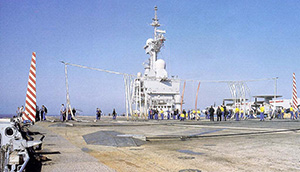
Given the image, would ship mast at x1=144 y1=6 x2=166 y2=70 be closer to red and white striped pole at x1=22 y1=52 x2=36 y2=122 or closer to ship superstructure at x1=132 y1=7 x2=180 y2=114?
ship superstructure at x1=132 y1=7 x2=180 y2=114

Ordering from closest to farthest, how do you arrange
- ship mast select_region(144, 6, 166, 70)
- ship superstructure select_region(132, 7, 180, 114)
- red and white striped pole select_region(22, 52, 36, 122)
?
red and white striped pole select_region(22, 52, 36, 122) → ship superstructure select_region(132, 7, 180, 114) → ship mast select_region(144, 6, 166, 70)

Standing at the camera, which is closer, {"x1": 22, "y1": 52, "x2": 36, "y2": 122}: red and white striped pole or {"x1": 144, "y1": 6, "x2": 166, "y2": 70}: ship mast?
{"x1": 22, "y1": 52, "x2": 36, "y2": 122}: red and white striped pole

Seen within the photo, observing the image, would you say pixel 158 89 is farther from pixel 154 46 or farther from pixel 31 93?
pixel 31 93

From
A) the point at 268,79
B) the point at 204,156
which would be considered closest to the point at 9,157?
the point at 204,156

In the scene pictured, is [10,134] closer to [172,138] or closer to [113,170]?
[113,170]

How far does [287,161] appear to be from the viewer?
5.40 m

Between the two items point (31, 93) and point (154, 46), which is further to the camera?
point (154, 46)

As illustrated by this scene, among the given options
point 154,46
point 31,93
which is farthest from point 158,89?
point 31,93

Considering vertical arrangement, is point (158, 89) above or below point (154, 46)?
below

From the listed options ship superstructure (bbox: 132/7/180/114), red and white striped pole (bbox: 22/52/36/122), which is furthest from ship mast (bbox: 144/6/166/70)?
red and white striped pole (bbox: 22/52/36/122)

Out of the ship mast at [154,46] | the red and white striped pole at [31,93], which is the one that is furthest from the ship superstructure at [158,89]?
the red and white striped pole at [31,93]

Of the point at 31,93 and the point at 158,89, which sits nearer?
the point at 31,93

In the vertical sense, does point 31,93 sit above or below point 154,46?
below

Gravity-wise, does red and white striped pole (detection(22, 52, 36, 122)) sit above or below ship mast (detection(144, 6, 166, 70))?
below
